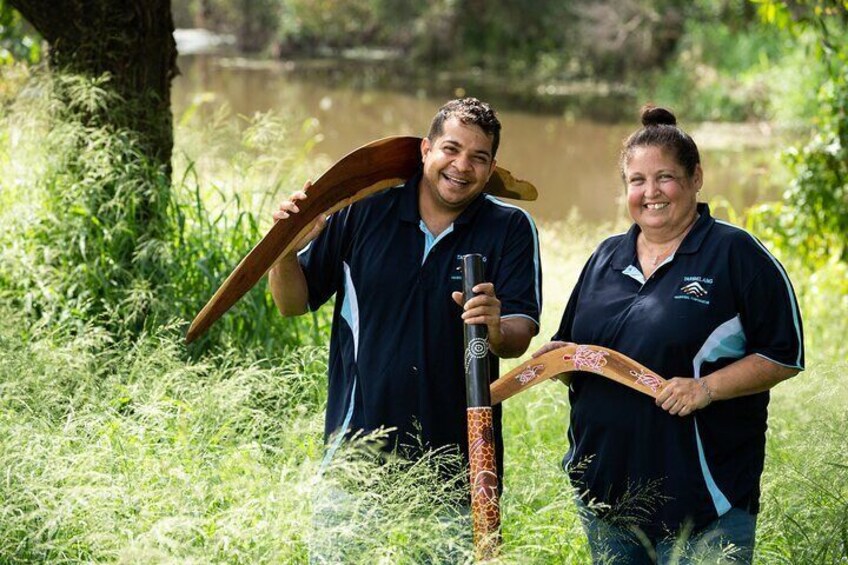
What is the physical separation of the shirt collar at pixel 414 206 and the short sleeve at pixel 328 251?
0.15 m

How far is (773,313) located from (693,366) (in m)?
0.22

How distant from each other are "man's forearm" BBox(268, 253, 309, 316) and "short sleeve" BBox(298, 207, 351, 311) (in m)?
0.03

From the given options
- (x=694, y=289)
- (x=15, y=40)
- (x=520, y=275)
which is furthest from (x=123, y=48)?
(x=15, y=40)

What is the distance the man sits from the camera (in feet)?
9.64

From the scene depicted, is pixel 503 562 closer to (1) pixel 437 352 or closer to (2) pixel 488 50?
(1) pixel 437 352

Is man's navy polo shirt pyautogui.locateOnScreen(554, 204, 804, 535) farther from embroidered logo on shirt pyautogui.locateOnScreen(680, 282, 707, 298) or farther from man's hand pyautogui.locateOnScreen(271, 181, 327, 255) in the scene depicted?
man's hand pyautogui.locateOnScreen(271, 181, 327, 255)

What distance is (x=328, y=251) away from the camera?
10.1 feet

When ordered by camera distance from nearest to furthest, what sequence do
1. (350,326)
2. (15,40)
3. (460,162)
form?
(460,162) → (350,326) → (15,40)

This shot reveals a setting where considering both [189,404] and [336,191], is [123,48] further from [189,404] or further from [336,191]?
[336,191]

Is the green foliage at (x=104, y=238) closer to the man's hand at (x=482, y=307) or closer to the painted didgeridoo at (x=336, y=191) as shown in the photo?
the painted didgeridoo at (x=336, y=191)

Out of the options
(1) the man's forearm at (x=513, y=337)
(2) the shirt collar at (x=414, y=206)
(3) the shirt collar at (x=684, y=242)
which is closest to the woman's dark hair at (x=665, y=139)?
(3) the shirt collar at (x=684, y=242)

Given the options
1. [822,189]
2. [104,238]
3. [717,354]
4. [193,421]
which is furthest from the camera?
[822,189]

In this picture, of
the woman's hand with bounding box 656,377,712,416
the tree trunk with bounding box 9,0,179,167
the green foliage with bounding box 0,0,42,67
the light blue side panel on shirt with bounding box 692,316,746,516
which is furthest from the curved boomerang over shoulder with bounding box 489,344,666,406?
the green foliage with bounding box 0,0,42,67

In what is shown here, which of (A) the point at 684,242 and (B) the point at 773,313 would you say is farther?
(A) the point at 684,242
